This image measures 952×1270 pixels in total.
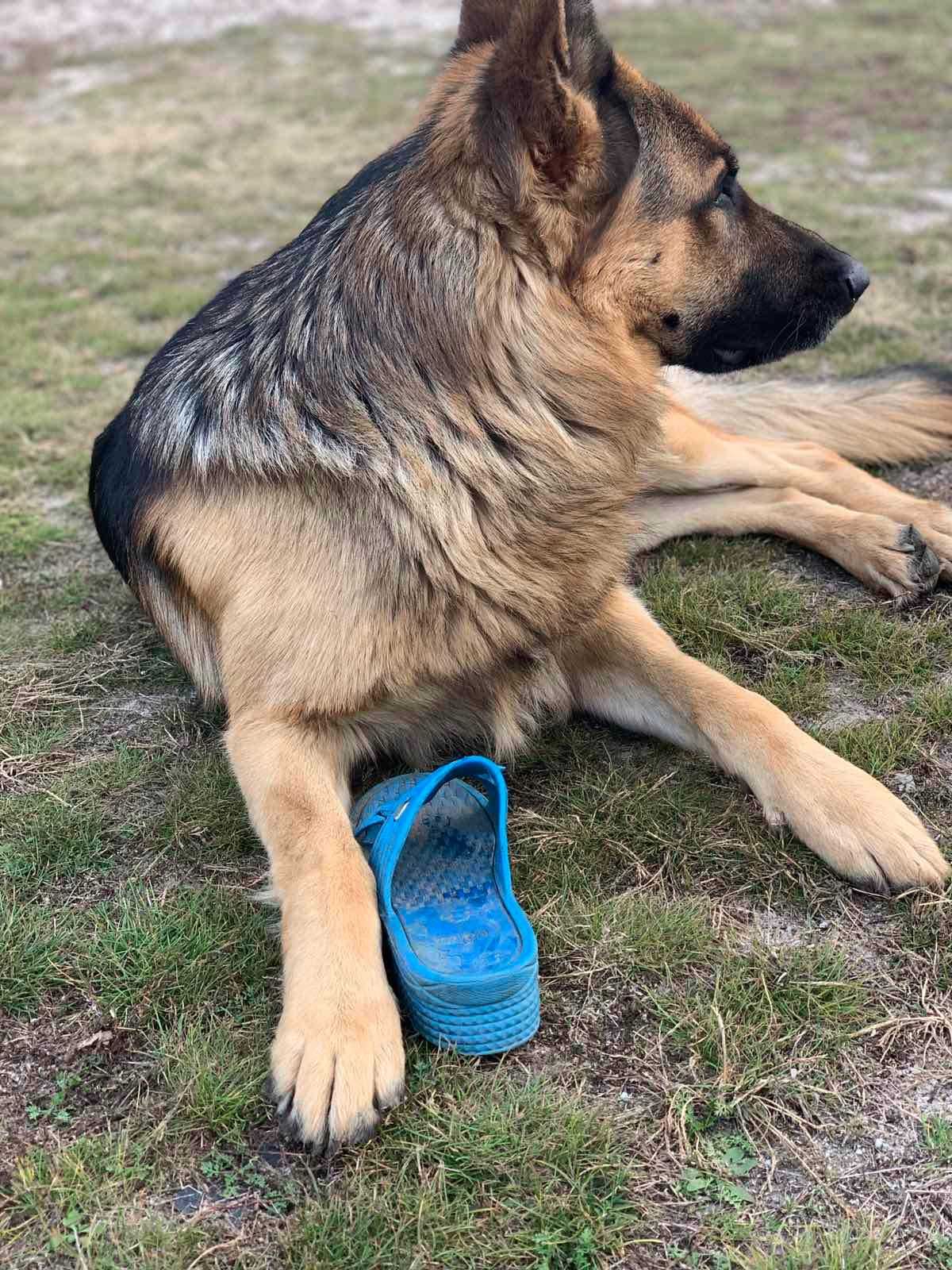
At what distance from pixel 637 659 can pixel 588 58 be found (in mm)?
1566

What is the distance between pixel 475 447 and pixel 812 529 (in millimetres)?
1793

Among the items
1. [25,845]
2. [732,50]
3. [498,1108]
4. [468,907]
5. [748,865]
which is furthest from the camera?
[732,50]

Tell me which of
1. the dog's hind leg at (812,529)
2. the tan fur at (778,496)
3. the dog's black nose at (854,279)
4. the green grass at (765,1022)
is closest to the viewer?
the green grass at (765,1022)

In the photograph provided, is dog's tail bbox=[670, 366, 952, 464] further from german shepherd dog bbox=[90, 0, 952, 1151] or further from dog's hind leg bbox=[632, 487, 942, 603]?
Answer: german shepherd dog bbox=[90, 0, 952, 1151]

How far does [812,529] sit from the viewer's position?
13.5 feet

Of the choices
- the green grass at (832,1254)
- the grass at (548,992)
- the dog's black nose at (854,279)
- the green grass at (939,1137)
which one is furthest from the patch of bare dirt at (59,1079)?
the dog's black nose at (854,279)

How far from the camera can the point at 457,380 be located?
9.22 feet

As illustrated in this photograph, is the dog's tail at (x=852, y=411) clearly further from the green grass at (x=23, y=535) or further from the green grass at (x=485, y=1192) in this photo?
the green grass at (x=485, y=1192)

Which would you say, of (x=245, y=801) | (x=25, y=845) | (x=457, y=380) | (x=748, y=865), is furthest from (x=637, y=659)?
(x=25, y=845)

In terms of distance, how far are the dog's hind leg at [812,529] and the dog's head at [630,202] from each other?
72cm

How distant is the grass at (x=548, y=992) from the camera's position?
1998 millimetres

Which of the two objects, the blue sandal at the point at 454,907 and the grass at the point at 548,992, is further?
the blue sandal at the point at 454,907

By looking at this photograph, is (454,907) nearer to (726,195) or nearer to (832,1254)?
(832,1254)

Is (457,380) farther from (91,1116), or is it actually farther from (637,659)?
(91,1116)
